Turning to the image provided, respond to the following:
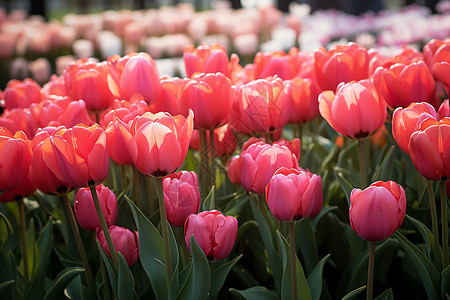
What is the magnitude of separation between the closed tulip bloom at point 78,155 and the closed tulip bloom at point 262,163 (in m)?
0.35

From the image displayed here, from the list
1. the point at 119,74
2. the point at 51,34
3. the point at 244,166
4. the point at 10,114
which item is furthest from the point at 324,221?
the point at 51,34

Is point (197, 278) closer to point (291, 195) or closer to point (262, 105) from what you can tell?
point (291, 195)

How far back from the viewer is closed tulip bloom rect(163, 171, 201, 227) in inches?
58.7

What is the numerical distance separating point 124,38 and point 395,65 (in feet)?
24.6

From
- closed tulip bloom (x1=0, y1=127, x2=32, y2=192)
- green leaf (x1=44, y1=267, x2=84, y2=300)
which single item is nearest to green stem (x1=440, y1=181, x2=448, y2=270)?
green leaf (x1=44, y1=267, x2=84, y2=300)

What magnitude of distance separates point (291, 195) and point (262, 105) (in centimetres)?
46

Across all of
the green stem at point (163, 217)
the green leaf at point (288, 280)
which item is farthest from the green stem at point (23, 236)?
the green leaf at point (288, 280)

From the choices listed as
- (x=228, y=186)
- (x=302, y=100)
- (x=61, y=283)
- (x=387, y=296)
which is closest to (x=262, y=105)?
(x=302, y=100)

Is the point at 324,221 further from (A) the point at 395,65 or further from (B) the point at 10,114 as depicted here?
(B) the point at 10,114

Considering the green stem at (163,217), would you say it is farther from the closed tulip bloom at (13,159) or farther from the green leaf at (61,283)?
the closed tulip bloom at (13,159)

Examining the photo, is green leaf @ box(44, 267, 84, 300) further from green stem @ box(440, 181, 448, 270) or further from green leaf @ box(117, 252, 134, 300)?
green stem @ box(440, 181, 448, 270)

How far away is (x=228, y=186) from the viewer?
2.03 meters

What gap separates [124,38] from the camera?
350 inches

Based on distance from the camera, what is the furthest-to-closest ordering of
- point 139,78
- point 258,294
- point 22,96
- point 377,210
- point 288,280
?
1. point 22,96
2. point 139,78
3. point 258,294
4. point 288,280
5. point 377,210
